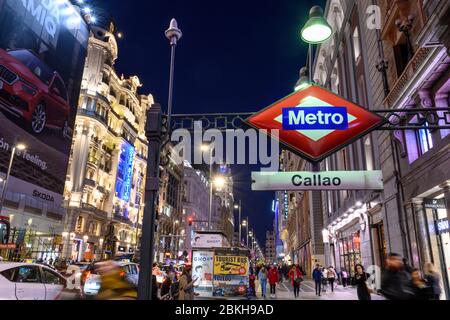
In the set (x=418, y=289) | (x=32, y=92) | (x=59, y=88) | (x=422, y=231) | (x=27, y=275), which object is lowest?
(x=27, y=275)

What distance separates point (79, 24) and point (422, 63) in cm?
4986

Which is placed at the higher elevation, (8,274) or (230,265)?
(230,265)

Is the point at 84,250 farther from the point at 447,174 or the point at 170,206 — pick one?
the point at 447,174

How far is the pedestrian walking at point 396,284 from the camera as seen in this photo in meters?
4.84

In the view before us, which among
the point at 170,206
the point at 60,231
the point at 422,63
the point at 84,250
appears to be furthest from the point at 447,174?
the point at 170,206

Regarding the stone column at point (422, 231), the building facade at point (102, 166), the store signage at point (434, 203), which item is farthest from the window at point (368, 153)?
the building facade at point (102, 166)

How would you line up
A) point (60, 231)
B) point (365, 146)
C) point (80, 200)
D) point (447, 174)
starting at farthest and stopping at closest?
point (80, 200), point (60, 231), point (365, 146), point (447, 174)

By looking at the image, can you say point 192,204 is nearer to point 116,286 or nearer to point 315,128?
point 116,286

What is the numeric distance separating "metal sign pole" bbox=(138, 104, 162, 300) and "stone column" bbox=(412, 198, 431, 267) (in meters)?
11.2

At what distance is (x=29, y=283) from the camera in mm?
9508

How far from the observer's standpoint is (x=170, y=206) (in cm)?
9619

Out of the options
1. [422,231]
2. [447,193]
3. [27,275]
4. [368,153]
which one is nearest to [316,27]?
[447,193]

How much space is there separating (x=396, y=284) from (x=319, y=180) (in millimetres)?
2352

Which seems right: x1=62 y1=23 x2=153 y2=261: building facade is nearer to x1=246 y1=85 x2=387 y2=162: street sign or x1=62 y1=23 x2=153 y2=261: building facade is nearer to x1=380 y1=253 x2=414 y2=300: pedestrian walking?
x1=246 y1=85 x2=387 y2=162: street sign
